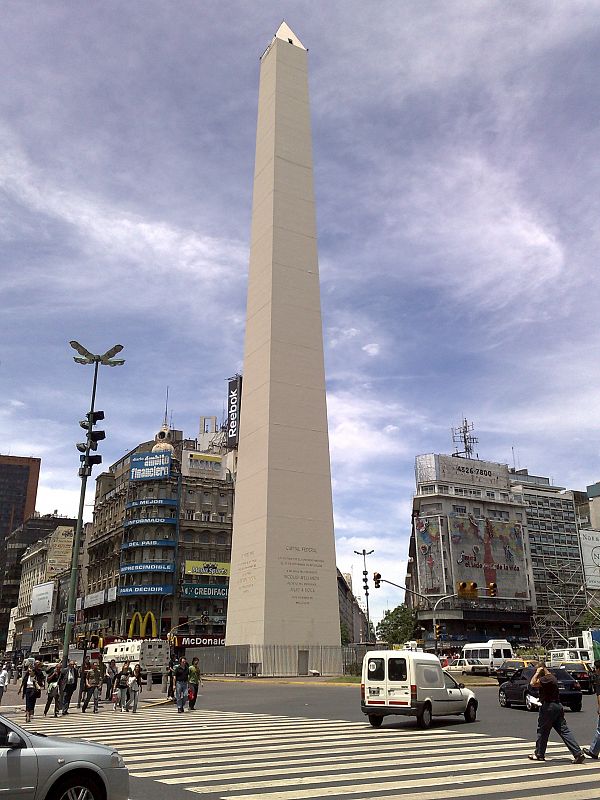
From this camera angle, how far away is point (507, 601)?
11038 centimetres

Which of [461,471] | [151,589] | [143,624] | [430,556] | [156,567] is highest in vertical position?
[461,471]

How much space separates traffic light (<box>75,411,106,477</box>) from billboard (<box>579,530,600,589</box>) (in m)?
62.1

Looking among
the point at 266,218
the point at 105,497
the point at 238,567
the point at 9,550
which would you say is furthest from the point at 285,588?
the point at 9,550

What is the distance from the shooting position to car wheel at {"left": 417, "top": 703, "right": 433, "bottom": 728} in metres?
16.7

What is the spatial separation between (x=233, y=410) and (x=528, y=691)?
83031 millimetres

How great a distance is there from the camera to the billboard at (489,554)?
355 feet

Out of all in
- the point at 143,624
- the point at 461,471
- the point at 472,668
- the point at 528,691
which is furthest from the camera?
the point at 461,471

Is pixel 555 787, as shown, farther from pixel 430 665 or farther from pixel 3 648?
pixel 3 648

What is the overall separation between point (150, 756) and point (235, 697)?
18528 millimetres

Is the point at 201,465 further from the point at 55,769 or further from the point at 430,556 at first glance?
the point at 55,769

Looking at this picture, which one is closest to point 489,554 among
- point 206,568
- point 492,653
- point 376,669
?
point 206,568

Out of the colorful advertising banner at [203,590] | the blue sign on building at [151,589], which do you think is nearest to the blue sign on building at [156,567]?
the blue sign on building at [151,589]

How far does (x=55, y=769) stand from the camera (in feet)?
21.6

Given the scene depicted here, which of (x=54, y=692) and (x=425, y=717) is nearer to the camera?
(x=425, y=717)
